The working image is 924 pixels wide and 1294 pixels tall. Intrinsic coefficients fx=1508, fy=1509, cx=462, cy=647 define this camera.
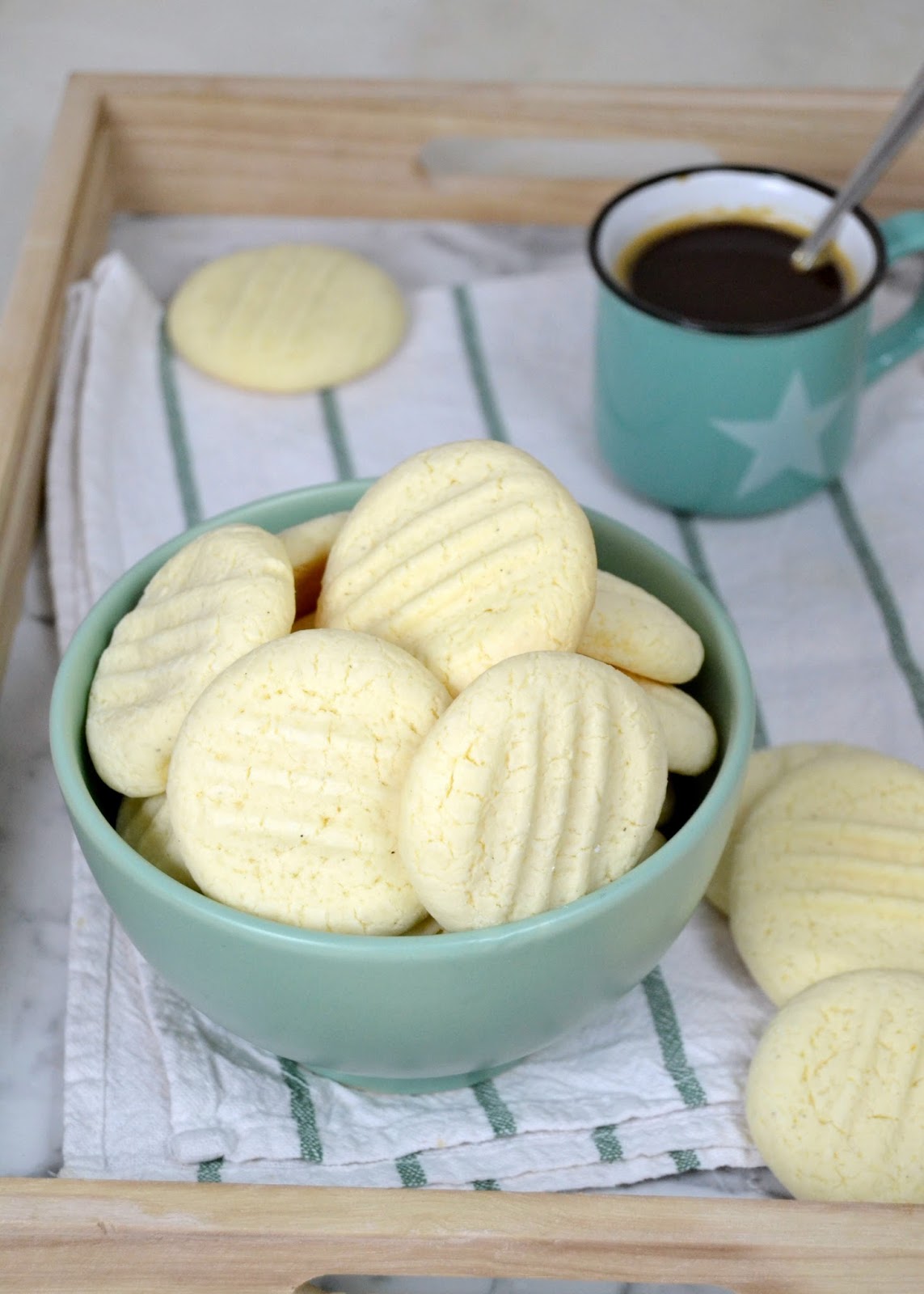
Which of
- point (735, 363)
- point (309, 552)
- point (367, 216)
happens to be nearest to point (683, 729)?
point (309, 552)

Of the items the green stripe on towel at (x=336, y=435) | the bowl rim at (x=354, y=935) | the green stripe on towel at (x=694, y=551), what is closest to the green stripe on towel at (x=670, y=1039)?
the bowl rim at (x=354, y=935)

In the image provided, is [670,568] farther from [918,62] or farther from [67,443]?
[918,62]

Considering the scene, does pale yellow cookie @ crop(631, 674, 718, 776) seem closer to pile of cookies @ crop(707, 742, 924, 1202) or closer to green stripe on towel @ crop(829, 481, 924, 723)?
pile of cookies @ crop(707, 742, 924, 1202)

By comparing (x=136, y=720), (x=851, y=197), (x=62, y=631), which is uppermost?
(x=851, y=197)

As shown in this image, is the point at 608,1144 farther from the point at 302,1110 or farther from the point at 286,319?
the point at 286,319

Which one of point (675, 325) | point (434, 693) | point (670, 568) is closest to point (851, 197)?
point (675, 325)

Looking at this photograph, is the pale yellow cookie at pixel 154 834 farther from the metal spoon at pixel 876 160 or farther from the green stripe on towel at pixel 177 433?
the metal spoon at pixel 876 160
